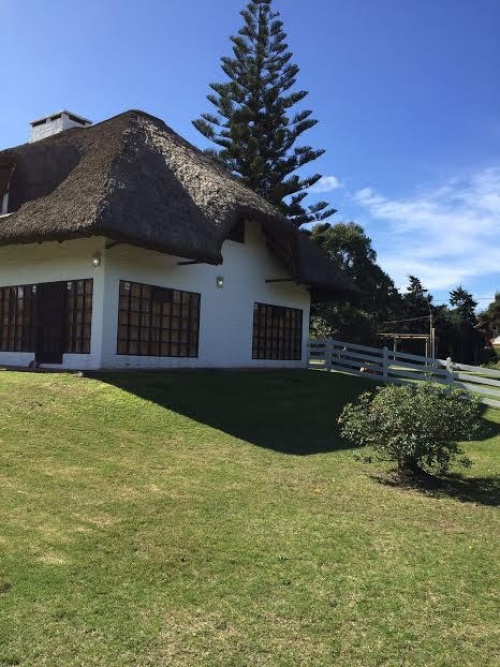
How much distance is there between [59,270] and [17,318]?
2.20 metres

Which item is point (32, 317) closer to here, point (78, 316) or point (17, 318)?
point (17, 318)

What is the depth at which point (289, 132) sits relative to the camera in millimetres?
28578

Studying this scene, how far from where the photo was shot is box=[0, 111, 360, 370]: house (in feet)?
43.0

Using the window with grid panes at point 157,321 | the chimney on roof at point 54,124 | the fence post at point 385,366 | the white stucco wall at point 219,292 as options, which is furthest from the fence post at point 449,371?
the chimney on roof at point 54,124

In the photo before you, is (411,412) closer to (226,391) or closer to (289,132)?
(226,391)

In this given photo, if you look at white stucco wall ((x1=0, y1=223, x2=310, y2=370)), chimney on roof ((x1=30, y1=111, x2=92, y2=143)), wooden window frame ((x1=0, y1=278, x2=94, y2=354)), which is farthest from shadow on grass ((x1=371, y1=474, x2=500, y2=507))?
chimney on roof ((x1=30, y1=111, x2=92, y2=143))

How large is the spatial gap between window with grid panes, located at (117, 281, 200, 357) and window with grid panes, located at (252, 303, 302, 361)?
2.74m

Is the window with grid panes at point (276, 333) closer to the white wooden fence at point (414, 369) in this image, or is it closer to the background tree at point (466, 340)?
the white wooden fence at point (414, 369)

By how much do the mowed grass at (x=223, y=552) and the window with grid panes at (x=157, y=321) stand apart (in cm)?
456

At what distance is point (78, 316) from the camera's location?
13898mm

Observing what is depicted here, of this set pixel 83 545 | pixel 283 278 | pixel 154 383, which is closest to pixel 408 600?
pixel 83 545

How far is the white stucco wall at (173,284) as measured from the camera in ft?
44.2

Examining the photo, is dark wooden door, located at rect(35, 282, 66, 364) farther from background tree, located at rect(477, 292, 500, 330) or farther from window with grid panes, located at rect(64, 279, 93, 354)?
background tree, located at rect(477, 292, 500, 330)

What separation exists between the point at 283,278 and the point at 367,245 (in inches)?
1089
